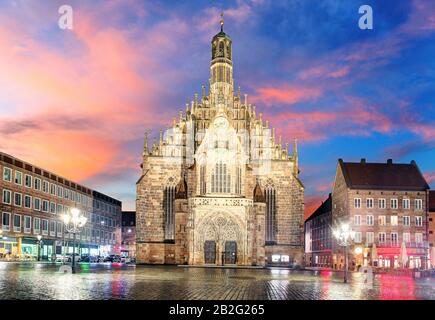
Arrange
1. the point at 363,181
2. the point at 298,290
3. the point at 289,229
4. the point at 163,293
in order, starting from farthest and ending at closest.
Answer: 1. the point at 363,181
2. the point at 289,229
3. the point at 298,290
4. the point at 163,293

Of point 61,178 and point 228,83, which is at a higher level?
point 228,83

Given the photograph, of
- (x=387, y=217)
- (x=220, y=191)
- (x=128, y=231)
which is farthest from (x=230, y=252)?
(x=128, y=231)

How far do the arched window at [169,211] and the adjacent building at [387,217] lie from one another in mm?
24522

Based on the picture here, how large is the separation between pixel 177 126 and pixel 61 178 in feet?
105

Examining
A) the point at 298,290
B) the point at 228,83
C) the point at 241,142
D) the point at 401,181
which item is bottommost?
the point at 298,290

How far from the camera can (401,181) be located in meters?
83.6

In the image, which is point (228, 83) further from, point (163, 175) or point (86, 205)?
point (86, 205)

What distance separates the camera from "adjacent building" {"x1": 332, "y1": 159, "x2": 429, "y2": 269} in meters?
81.2

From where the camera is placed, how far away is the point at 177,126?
7988 cm

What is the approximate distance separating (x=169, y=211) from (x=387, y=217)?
30.6 m
